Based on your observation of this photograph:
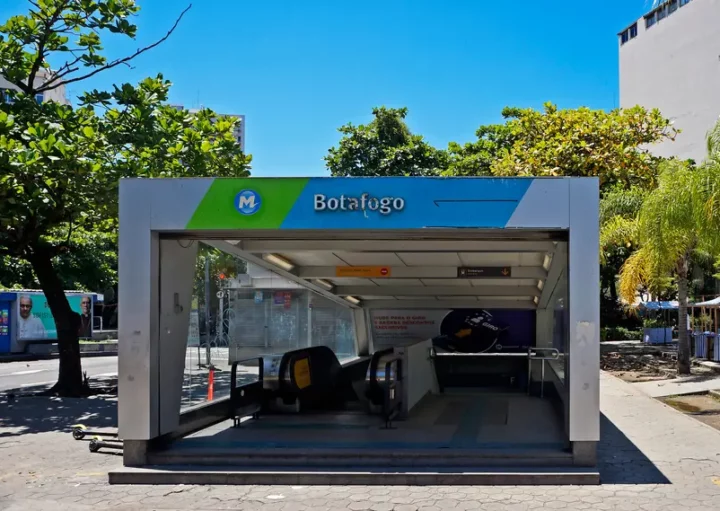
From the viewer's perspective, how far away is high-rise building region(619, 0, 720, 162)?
4153 centimetres

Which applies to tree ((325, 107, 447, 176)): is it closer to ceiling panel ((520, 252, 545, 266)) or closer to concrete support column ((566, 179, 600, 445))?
ceiling panel ((520, 252, 545, 266))

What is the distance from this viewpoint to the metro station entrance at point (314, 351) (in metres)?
7.36

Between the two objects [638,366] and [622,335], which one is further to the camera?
[622,335]

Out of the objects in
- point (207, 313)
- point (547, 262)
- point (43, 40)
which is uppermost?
point (43, 40)

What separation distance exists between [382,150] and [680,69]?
2306cm

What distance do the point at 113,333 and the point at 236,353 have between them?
28279mm

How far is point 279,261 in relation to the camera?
1106 cm

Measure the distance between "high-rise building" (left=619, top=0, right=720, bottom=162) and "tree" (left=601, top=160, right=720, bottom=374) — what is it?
78.4ft

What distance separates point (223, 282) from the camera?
1009cm

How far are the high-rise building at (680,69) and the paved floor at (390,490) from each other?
1389 inches

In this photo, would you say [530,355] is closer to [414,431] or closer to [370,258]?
[370,258]

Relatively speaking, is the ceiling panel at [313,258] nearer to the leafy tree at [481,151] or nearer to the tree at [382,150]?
the leafy tree at [481,151]

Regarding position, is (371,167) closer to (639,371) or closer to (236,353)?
(639,371)

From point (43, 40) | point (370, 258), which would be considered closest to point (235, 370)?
point (370, 258)
